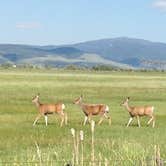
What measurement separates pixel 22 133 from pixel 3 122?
16.1ft

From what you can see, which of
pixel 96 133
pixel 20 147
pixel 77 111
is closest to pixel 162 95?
pixel 77 111

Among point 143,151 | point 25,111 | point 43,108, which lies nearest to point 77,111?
point 25,111

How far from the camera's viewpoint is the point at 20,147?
2114cm

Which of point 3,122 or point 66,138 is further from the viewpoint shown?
point 3,122

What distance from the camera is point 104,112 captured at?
1225 inches

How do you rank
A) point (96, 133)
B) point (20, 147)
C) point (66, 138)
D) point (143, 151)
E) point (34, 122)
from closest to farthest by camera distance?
point (143, 151)
point (20, 147)
point (66, 138)
point (96, 133)
point (34, 122)

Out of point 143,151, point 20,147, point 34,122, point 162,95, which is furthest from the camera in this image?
point 162,95

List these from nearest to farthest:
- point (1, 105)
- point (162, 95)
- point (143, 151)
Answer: point (143, 151) < point (1, 105) < point (162, 95)

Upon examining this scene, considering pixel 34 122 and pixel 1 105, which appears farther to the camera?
pixel 1 105

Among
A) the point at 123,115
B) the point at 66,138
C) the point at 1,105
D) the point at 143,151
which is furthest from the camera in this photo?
the point at 1,105

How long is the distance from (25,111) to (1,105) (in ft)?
10.4

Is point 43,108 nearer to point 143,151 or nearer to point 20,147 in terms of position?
point 20,147

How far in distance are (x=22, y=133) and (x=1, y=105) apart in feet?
47.0

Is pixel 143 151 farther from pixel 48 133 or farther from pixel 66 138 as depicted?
pixel 48 133
